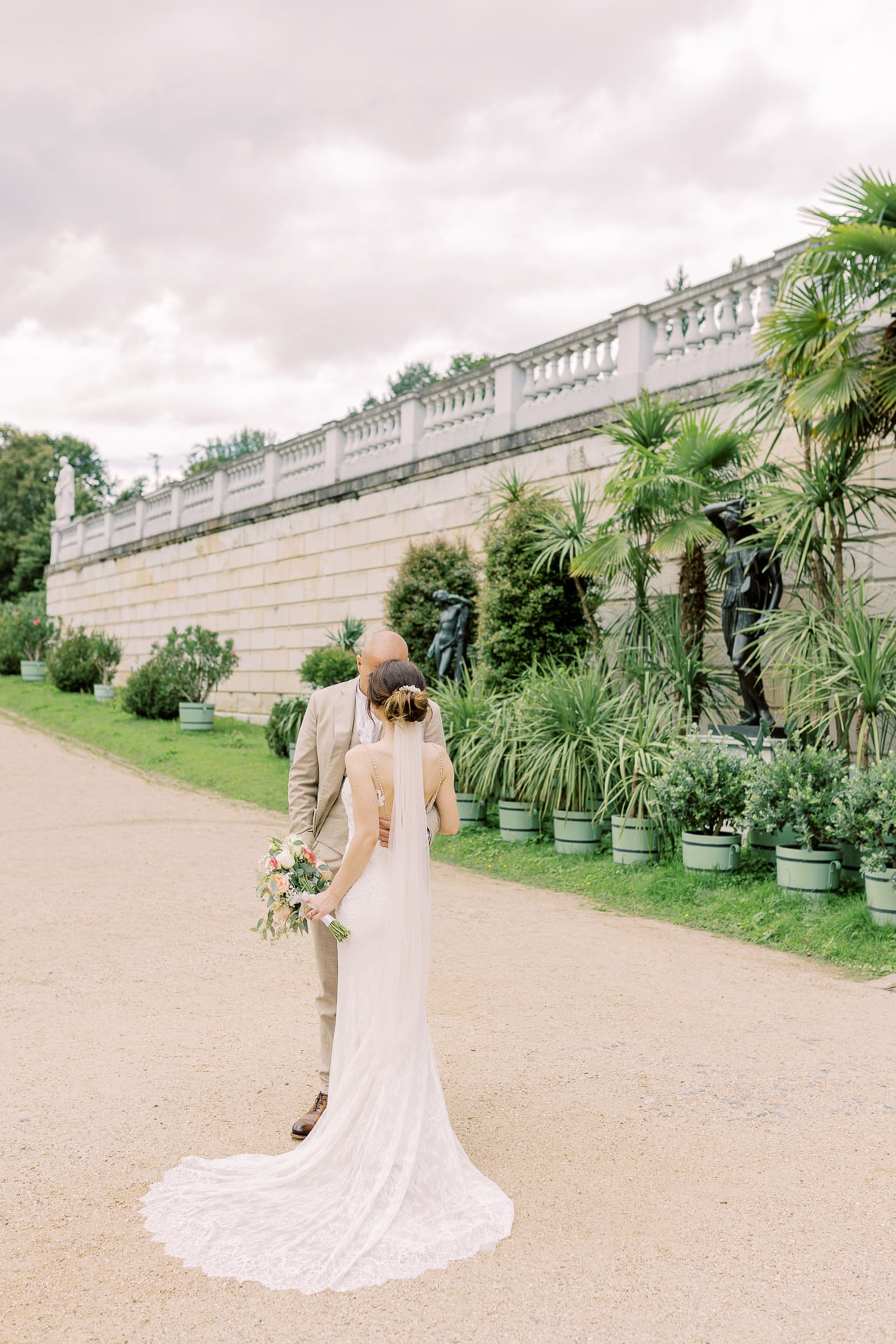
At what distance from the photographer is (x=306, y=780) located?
3752mm

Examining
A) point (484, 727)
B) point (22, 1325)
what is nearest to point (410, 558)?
point (484, 727)

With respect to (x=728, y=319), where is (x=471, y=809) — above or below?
below

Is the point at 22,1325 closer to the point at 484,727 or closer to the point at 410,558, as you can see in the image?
the point at 484,727

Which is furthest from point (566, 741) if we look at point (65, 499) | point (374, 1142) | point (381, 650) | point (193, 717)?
point (65, 499)

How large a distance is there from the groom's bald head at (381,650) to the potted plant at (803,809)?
4244 mm

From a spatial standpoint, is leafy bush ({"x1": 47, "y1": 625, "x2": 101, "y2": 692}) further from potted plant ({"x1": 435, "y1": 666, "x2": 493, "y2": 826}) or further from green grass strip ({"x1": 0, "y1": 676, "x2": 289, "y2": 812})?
potted plant ({"x1": 435, "y1": 666, "x2": 493, "y2": 826})

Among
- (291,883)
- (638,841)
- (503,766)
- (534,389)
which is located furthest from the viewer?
(534,389)

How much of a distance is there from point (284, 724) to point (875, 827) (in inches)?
352

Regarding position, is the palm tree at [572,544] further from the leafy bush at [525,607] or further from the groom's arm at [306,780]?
the groom's arm at [306,780]

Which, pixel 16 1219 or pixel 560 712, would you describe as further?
pixel 560 712

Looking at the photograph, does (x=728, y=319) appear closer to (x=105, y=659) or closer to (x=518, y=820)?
(x=518, y=820)

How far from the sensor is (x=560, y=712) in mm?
9000

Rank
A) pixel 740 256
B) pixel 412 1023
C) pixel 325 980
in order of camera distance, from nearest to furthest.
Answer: pixel 412 1023, pixel 325 980, pixel 740 256

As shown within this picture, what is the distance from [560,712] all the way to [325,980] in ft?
18.1
